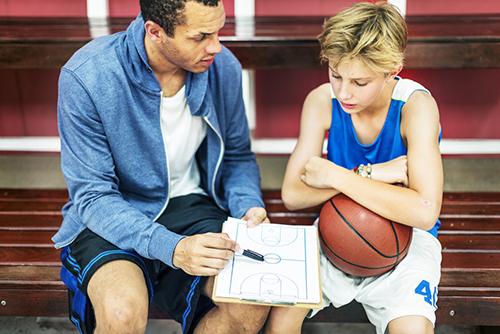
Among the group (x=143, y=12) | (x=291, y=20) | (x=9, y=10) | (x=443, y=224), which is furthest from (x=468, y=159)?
(x=9, y=10)

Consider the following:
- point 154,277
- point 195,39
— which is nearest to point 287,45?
point 195,39

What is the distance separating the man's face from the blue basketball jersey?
0.49 meters

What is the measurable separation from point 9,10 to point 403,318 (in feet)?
7.96

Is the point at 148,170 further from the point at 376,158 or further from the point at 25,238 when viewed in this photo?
the point at 376,158

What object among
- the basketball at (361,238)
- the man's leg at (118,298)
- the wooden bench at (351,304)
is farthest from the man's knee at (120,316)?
the basketball at (361,238)

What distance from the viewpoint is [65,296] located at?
2.38 metres

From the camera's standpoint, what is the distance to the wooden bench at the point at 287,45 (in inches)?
102

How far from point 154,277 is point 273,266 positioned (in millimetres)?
446

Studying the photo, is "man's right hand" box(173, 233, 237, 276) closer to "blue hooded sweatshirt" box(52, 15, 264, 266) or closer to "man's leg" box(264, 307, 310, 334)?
"blue hooded sweatshirt" box(52, 15, 264, 266)

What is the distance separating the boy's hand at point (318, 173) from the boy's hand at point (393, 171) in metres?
0.15

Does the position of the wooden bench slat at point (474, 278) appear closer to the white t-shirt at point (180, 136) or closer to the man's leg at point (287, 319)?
the man's leg at point (287, 319)

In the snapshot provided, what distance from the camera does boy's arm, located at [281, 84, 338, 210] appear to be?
7.30 ft

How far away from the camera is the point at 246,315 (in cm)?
204

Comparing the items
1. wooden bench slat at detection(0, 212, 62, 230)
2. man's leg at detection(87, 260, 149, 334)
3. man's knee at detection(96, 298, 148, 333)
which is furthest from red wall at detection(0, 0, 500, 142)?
man's knee at detection(96, 298, 148, 333)
